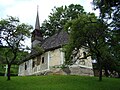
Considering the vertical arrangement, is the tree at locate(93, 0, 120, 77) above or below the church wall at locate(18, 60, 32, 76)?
above

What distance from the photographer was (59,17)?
168ft

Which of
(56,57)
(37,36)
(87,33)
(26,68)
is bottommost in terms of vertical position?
(26,68)

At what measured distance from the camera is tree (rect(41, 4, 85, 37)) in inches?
1965

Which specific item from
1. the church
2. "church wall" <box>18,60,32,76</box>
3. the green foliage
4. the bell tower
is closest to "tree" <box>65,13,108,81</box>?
the green foliage

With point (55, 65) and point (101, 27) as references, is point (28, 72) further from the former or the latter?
point (101, 27)

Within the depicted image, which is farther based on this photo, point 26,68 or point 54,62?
point 26,68

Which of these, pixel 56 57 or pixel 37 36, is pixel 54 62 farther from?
pixel 37 36

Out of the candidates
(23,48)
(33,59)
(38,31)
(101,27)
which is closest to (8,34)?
(23,48)

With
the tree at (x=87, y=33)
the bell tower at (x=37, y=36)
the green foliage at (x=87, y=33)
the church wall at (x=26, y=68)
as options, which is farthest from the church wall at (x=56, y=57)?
the bell tower at (x=37, y=36)

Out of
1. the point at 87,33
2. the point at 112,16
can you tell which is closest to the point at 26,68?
the point at 87,33

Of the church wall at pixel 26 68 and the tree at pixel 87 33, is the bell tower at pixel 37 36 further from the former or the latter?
the tree at pixel 87 33

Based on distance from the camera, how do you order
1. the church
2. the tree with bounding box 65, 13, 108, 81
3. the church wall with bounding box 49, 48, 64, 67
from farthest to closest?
the church wall with bounding box 49, 48, 64, 67 < the church < the tree with bounding box 65, 13, 108, 81

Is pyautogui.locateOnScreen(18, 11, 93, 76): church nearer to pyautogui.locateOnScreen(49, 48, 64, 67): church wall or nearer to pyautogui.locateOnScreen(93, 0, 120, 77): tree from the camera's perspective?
pyautogui.locateOnScreen(49, 48, 64, 67): church wall

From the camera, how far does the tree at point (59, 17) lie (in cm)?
4991
